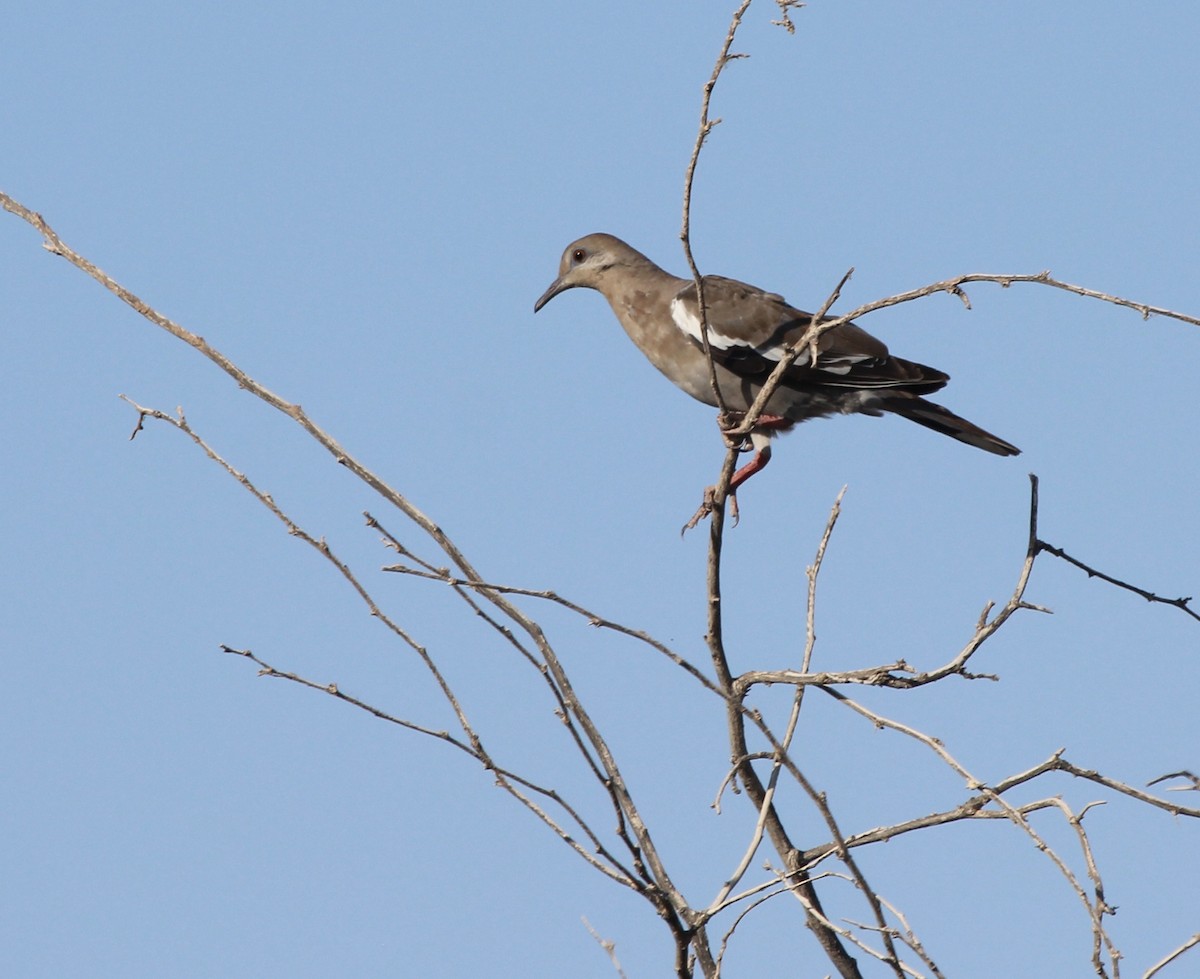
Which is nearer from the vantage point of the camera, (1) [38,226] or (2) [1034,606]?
(1) [38,226]

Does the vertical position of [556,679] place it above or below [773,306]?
below

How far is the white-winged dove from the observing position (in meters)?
6.13

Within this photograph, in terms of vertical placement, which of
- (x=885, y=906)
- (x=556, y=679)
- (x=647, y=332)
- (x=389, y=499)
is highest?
(x=647, y=332)

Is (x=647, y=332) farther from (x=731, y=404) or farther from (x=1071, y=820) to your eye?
(x=1071, y=820)

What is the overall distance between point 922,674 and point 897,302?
89 centimetres

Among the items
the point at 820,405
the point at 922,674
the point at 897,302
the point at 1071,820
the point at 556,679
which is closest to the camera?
the point at 1071,820

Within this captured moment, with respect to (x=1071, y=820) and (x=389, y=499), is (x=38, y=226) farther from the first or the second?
(x=1071, y=820)

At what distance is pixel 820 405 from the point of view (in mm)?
6328

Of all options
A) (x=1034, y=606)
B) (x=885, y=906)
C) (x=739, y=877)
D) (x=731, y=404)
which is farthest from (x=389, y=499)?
(x=731, y=404)

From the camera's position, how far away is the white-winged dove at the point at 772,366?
20.1 ft

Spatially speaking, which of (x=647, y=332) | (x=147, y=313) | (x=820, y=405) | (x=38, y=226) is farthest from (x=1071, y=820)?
(x=647, y=332)

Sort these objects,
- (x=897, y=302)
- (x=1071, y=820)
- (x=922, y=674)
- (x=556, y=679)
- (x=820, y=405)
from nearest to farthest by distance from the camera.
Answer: (x=1071, y=820), (x=556, y=679), (x=897, y=302), (x=922, y=674), (x=820, y=405)

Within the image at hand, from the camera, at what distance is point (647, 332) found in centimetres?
670

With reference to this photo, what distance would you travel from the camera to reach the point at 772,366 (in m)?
6.22
